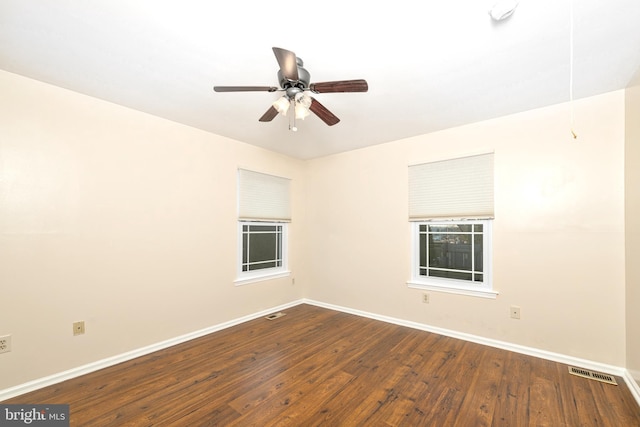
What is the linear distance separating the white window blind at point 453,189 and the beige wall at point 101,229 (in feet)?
8.40

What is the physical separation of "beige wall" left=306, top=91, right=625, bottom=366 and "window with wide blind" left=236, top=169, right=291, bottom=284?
1.61 m

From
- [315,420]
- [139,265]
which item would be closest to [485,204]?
[315,420]

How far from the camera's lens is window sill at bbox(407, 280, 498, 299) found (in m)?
3.10

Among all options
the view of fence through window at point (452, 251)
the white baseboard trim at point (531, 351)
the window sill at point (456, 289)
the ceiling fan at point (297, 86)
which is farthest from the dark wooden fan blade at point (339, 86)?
the white baseboard trim at point (531, 351)

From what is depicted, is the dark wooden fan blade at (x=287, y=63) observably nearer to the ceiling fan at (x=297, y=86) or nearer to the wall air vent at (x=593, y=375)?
the ceiling fan at (x=297, y=86)

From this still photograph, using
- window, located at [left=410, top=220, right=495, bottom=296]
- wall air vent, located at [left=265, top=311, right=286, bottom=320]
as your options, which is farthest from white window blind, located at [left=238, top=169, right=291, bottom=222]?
window, located at [left=410, top=220, right=495, bottom=296]

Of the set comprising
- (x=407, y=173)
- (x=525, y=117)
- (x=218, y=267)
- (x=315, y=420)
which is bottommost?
(x=315, y=420)

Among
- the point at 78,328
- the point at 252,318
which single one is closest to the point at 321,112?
the point at 78,328

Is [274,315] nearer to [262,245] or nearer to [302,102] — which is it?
[262,245]

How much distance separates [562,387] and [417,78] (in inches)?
112

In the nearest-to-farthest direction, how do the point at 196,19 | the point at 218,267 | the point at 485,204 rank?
the point at 196,19 → the point at 485,204 → the point at 218,267

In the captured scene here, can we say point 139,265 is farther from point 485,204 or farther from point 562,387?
point 562,387

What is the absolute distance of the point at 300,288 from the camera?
476cm

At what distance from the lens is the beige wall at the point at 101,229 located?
222 cm
